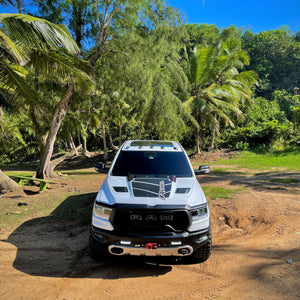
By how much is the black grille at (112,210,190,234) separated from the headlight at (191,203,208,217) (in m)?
0.14

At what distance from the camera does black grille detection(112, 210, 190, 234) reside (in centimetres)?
359

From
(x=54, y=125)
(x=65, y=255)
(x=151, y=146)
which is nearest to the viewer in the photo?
(x=65, y=255)

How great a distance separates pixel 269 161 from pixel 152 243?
14.5 meters

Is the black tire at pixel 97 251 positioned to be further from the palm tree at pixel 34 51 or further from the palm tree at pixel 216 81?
the palm tree at pixel 216 81

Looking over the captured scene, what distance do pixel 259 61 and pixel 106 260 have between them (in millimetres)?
48743

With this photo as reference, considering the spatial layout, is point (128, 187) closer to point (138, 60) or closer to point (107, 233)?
point (107, 233)

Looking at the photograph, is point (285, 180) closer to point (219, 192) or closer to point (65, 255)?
point (219, 192)

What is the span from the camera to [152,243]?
3469 millimetres

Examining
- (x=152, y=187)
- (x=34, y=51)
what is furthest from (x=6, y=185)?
(x=152, y=187)

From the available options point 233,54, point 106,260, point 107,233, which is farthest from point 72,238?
point 233,54

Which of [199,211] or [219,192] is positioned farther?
[219,192]

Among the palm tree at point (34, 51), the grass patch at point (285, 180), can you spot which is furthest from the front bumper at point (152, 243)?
the grass patch at point (285, 180)

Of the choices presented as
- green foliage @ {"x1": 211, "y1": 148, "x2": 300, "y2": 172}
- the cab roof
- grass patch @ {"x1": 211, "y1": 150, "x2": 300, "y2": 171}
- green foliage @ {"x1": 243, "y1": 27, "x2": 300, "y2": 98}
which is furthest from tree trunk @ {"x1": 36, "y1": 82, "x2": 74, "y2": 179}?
green foliage @ {"x1": 243, "y1": 27, "x2": 300, "y2": 98}

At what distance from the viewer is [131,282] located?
3461 millimetres
